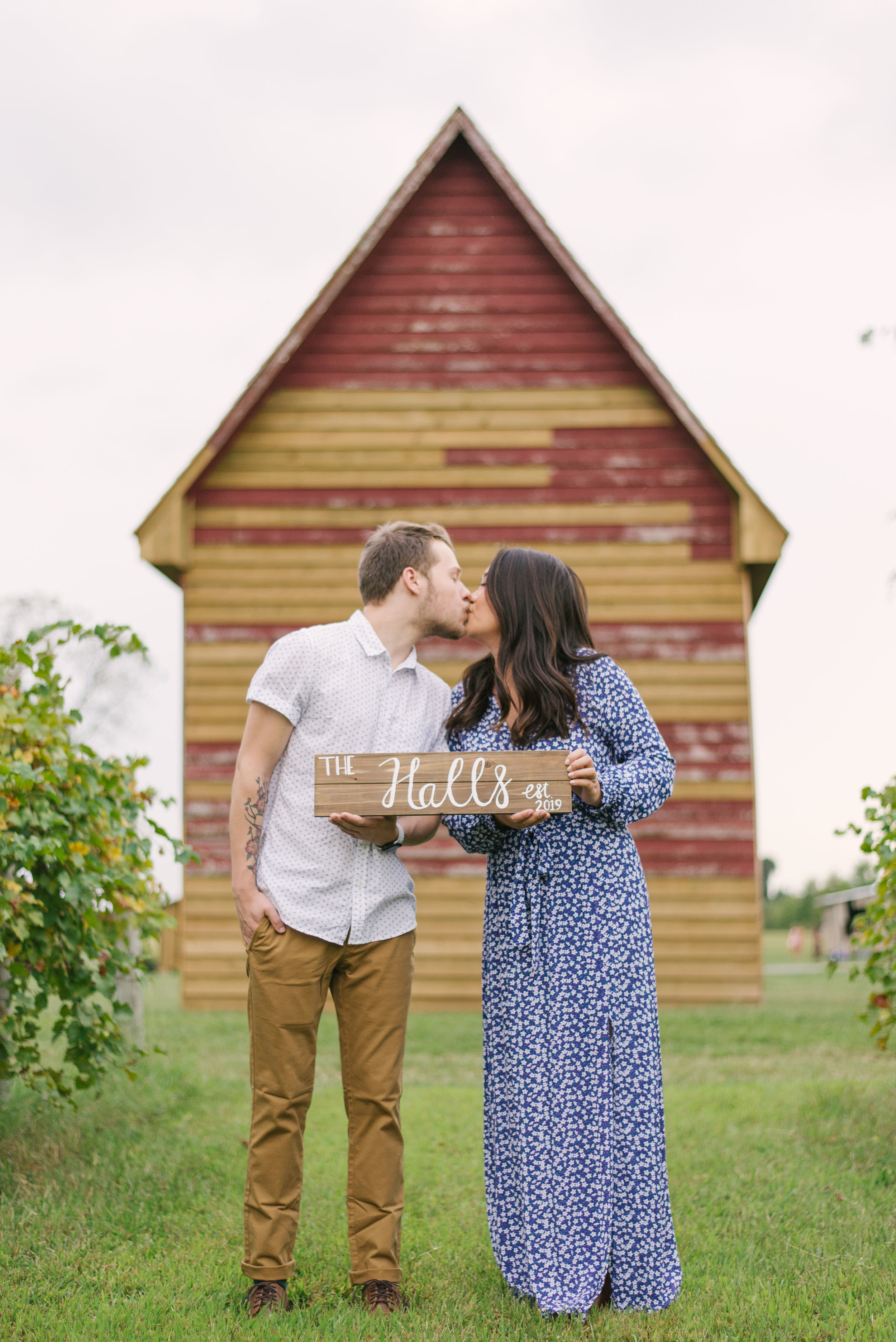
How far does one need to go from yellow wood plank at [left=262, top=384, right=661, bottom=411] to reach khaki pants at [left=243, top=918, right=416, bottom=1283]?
7.45 metres

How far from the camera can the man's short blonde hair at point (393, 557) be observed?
3.47 metres

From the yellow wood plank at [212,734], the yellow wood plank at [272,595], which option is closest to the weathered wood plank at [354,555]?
the yellow wood plank at [272,595]

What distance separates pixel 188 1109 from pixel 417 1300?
2.83 m

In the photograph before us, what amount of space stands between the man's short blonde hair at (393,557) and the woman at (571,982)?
21 cm

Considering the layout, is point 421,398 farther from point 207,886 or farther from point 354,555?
point 207,886

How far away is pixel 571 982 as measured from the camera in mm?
3205

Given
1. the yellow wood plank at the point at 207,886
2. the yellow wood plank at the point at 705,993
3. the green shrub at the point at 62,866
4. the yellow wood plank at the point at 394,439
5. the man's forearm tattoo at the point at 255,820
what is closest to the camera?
the man's forearm tattoo at the point at 255,820

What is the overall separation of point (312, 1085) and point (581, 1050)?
2.46 ft

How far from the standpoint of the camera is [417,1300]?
10.8ft

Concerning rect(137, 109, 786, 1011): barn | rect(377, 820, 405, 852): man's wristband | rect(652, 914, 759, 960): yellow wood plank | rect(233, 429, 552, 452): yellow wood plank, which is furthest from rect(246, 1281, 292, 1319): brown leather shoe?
rect(233, 429, 552, 452): yellow wood plank

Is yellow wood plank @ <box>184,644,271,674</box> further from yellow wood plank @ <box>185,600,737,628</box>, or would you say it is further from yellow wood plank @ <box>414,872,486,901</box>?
yellow wood plank @ <box>414,872,486,901</box>

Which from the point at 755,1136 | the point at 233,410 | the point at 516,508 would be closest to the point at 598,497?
the point at 516,508

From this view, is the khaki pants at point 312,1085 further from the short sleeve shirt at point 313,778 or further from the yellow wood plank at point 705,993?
the yellow wood plank at point 705,993

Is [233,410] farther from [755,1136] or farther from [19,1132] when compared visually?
[755,1136]
